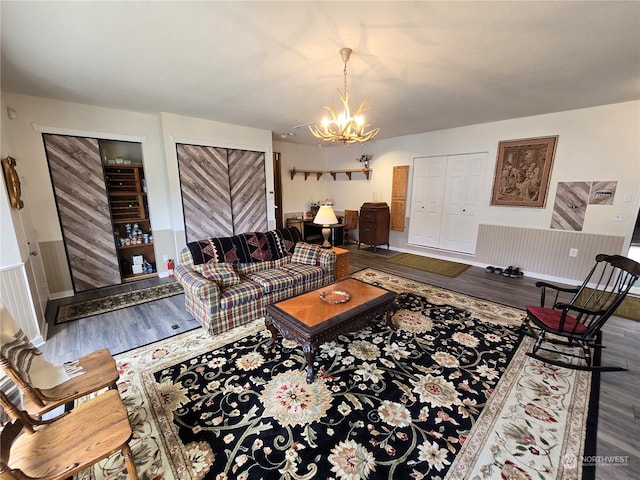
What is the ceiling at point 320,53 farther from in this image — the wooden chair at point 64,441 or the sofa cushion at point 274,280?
the wooden chair at point 64,441

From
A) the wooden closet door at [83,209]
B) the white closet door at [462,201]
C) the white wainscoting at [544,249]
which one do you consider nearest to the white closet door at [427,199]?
the white closet door at [462,201]

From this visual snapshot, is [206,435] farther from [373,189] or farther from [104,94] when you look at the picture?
[373,189]

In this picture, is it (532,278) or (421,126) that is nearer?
(532,278)

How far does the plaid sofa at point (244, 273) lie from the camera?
266 centimetres

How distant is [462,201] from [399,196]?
134 cm

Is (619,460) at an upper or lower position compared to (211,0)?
lower

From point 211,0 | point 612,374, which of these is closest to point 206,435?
point 211,0

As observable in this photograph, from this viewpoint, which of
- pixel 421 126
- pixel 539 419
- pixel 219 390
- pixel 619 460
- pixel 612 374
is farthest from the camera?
pixel 421 126

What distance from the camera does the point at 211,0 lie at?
1638 mm

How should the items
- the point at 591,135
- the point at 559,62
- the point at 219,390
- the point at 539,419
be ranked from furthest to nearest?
the point at 591,135
the point at 559,62
the point at 219,390
the point at 539,419

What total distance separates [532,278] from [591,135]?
228 cm

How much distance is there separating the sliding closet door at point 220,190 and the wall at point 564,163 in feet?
11.0

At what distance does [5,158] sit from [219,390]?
3.21m

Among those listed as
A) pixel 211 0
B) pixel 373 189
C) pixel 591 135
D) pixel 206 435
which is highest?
pixel 211 0
